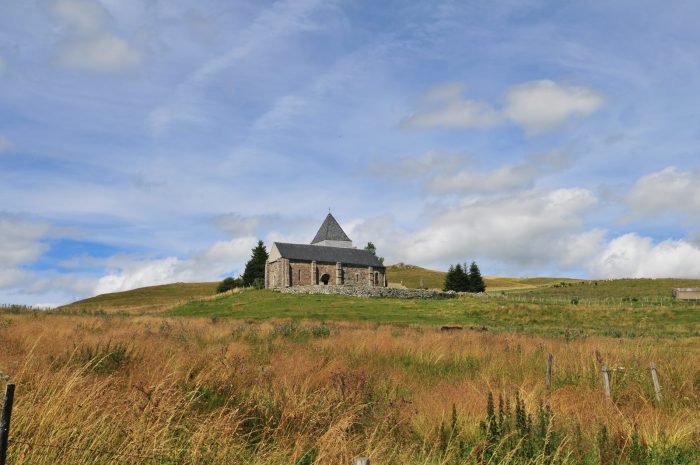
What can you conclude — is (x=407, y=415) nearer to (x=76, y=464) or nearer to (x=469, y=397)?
(x=469, y=397)

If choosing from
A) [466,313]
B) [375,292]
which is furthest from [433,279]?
[466,313]

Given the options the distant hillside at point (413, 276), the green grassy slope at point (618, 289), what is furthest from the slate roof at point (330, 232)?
the green grassy slope at point (618, 289)

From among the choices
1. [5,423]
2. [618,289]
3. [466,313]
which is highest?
[618,289]

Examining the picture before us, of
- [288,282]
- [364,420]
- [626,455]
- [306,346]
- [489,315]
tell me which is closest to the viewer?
[626,455]

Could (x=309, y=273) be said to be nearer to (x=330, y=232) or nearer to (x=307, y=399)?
(x=330, y=232)

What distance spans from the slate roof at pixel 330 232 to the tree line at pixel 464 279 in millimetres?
16789

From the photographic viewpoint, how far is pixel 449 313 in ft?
141

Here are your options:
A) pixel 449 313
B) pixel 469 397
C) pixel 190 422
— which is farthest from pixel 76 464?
pixel 449 313

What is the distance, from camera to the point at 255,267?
7975 centimetres

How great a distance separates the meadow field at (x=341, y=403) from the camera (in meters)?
5.15

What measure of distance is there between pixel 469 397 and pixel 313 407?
253cm

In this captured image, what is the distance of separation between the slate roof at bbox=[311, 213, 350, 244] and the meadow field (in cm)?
6604

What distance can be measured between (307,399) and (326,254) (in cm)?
6862

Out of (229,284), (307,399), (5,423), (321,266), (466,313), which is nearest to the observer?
(5,423)
